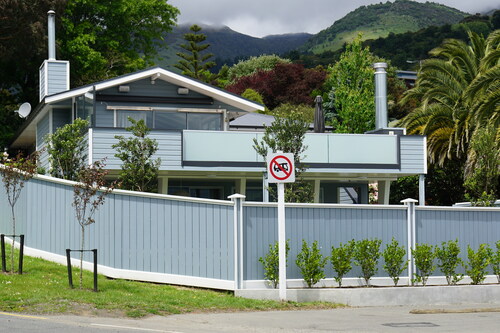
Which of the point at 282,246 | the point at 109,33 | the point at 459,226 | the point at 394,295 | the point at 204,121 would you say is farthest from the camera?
the point at 109,33

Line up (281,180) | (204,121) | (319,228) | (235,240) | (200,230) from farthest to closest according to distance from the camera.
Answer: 1. (204,121)
2. (319,228)
3. (200,230)
4. (235,240)
5. (281,180)

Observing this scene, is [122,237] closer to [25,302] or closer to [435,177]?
[25,302]

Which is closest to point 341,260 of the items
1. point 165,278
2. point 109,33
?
point 165,278

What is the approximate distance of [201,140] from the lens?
1111 inches

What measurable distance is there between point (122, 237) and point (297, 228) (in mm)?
3698

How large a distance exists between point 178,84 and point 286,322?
57.9 feet

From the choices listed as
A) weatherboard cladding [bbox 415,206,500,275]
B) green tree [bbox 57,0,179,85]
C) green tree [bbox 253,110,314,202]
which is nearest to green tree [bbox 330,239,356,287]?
weatherboard cladding [bbox 415,206,500,275]

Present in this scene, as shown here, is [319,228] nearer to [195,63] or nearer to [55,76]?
[55,76]

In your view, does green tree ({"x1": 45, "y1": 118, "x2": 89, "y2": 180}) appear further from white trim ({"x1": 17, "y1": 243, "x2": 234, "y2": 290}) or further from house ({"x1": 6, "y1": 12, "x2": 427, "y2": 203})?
white trim ({"x1": 17, "y1": 243, "x2": 234, "y2": 290})

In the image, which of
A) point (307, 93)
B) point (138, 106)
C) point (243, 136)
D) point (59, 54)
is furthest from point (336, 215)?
point (307, 93)

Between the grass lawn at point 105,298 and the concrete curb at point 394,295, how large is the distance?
29 cm

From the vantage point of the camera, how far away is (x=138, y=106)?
3039cm

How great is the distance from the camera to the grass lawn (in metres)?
14.5

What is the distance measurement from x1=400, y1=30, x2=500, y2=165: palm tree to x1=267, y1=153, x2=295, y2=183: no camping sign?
1606cm
